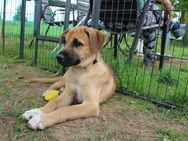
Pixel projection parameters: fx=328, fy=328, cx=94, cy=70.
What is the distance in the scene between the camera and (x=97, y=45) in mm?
3447

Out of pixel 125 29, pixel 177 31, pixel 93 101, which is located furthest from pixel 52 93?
pixel 177 31

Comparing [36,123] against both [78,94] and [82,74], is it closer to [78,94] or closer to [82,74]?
[78,94]

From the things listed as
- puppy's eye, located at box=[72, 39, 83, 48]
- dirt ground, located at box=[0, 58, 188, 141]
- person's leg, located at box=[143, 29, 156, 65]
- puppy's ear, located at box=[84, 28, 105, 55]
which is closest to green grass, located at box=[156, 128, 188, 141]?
dirt ground, located at box=[0, 58, 188, 141]

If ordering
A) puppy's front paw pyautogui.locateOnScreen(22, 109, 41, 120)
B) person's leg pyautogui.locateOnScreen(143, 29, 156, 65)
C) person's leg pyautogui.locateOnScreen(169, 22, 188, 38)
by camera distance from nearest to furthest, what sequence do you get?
puppy's front paw pyautogui.locateOnScreen(22, 109, 41, 120), person's leg pyautogui.locateOnScreen(169, 22, 188, 38), person's leg pyautogui.locateOnScreen(143, 29, 156, 65)

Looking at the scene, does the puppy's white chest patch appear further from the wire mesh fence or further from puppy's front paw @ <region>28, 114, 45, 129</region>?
the wire mesh fence

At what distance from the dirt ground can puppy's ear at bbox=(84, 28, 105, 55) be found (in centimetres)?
66

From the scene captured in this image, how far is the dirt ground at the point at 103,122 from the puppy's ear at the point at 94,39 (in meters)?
0.66

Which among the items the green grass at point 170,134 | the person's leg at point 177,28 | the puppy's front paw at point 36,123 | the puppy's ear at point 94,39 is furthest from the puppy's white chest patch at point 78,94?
the person's leg at point 177,28

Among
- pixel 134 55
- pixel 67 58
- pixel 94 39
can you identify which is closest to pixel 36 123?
pixel 67 58

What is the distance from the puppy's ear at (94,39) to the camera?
134 inches

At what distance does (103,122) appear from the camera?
3.14 metres

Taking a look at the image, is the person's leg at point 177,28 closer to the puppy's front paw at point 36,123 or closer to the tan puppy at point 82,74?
the tan puppy at point 82,74

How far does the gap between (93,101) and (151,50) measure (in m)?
2.50

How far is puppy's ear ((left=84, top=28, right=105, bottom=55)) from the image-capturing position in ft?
11.2
